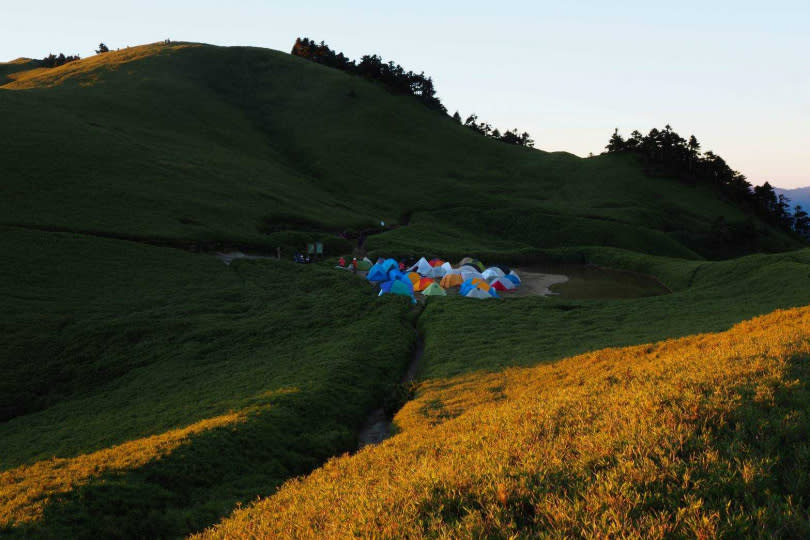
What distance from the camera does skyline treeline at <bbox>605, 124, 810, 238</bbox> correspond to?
145 metres

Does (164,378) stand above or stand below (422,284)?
below

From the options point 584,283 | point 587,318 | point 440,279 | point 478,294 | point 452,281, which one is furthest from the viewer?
point 584,283

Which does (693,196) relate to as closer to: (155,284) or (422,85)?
(422,85)

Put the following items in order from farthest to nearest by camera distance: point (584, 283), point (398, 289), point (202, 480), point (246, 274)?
1. point (584, 283)
2. point (246, 274)
3. point (398, 289)
4. point (202, 480)

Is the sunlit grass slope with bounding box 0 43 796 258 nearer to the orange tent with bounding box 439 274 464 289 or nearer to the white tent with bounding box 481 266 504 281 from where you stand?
the white tent with bounding box 481 266 504 281

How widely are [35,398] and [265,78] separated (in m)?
172

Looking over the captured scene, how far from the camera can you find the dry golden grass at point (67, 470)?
46.8 ft

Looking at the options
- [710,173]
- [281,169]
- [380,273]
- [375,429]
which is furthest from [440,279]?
[710,173]

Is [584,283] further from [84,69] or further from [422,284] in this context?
[84,69]

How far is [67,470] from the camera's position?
16.9 m

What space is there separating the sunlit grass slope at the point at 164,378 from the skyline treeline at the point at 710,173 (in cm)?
12737

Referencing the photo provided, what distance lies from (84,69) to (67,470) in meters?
174

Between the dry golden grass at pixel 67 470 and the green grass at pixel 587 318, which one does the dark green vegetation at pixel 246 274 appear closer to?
the green grass at pixel 587 318

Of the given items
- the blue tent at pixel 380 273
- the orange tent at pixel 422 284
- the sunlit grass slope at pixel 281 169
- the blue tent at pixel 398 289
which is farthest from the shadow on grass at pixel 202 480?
the sunlit grass slope at pixel 281 169
